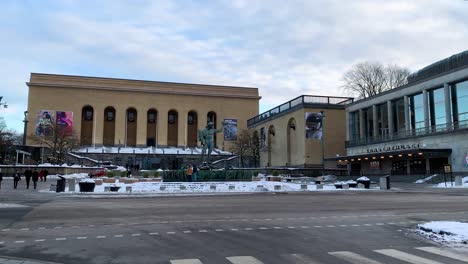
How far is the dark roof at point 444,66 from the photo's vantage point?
5500 cm


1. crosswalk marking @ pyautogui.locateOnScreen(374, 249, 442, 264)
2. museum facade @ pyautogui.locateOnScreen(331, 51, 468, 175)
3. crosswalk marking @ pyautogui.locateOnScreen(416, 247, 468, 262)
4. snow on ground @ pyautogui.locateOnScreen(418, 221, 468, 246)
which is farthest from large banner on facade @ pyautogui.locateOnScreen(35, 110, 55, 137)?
crosswalk marking @ pyautogui.locateOnScreen(416, 247, 468, 262)

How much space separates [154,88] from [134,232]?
334 ft

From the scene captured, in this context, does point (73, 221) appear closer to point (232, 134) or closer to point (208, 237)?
point (208, 237)

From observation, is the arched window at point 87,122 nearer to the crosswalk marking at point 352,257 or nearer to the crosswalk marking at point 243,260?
the crosswalk marking at point 243,260

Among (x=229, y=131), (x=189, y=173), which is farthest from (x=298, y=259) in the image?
(x=229, y=131)

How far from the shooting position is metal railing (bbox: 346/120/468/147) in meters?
51.5

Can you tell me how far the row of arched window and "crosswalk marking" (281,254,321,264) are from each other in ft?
332

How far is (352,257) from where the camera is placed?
28.8ft

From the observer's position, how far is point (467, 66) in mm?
50000

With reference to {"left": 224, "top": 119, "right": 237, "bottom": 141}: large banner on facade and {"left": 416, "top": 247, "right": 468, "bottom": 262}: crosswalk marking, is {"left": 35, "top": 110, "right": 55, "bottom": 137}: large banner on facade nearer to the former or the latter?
{"left": 224, "top": 119, "right": 237, "bottom": 141}: large banner on facade

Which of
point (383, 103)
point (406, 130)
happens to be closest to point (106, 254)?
point (406, 130)

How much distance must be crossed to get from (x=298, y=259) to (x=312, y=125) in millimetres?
64838

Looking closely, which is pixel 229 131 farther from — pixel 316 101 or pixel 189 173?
pixel 189 173

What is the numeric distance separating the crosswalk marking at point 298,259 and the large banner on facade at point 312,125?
211 feet
